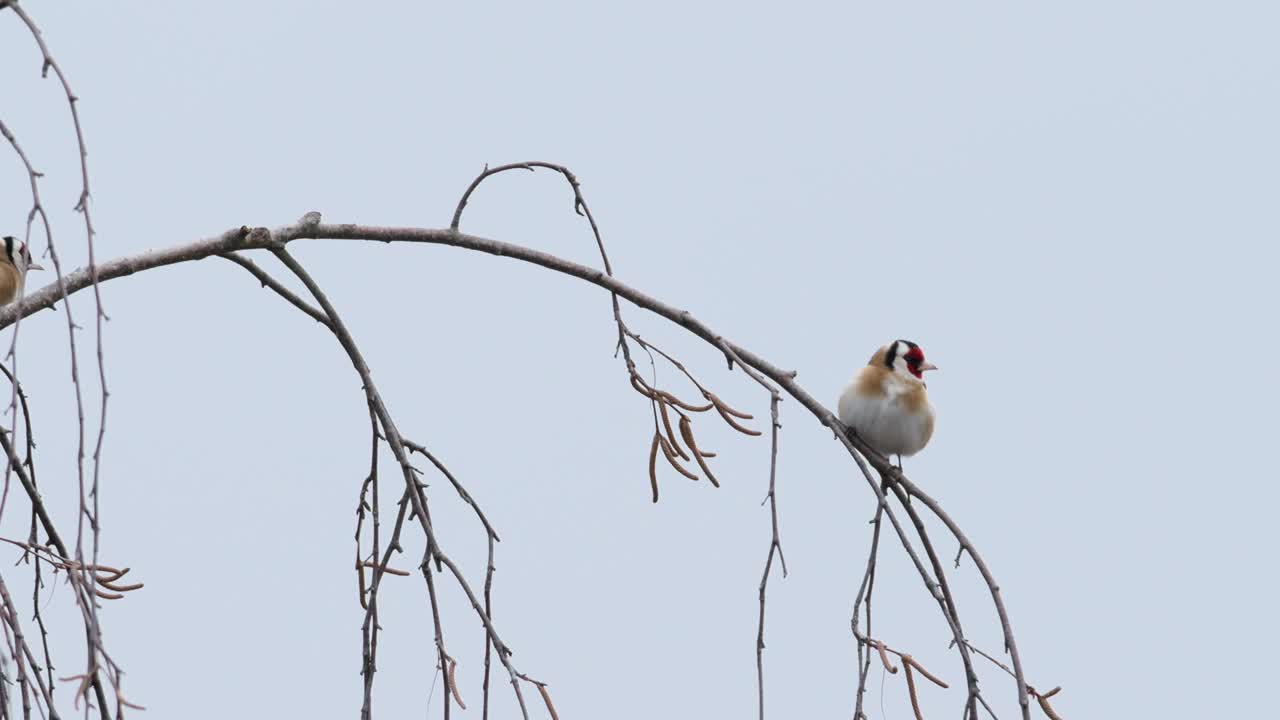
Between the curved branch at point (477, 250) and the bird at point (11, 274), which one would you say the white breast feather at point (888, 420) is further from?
the bird at point (11, 274)

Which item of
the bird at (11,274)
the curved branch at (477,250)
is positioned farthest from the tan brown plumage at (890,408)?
the bird at (11,274)

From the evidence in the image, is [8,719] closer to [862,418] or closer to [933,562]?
[933,562]

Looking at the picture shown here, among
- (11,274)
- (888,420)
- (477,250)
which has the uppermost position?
(11,274)

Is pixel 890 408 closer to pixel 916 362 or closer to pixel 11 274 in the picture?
pixel 916 362

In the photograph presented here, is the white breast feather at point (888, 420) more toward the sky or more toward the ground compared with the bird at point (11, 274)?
more toward the ground

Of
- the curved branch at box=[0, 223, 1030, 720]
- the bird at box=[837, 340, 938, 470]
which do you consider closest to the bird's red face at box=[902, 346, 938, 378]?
the bird at box=[837, 340, 938, 470]

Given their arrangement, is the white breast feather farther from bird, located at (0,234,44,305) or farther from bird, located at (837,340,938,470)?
bird, located at (0,234,44,305)

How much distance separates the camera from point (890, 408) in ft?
19.9

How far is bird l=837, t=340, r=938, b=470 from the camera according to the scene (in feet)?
20.0

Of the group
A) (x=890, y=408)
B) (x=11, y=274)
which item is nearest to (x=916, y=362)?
(x=890, y=408)

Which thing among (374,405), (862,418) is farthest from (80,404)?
(862,418)

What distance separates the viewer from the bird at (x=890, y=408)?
20.0ft

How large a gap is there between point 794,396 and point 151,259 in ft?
5.09

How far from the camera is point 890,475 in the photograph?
4047mm
